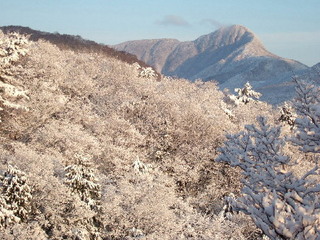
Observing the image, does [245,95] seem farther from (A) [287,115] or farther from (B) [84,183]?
(B) [84,183]

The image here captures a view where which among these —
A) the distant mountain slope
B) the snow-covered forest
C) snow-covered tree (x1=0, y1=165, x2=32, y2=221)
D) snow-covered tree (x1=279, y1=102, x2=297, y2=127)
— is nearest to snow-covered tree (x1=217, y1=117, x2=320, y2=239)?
the snow-covered forest

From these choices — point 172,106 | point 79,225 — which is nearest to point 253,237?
point 79,225

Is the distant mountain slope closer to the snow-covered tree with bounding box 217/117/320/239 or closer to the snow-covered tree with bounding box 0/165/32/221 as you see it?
the snow-covered tree with bounding box 0/165/32/221

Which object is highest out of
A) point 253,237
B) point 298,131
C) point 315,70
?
point 315,70

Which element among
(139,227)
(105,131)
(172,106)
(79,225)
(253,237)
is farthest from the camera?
(172,106)

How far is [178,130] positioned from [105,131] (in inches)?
255

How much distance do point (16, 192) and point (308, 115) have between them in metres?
13.9

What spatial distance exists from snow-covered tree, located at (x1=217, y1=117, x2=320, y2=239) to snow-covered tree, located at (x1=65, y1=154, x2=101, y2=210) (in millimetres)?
13613

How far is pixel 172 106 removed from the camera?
136ft

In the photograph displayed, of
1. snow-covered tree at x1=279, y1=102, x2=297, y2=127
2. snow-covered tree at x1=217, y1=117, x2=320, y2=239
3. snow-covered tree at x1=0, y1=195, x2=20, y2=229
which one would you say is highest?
snow-covered tree at x1=217, y1=117, x2=320, y2=239

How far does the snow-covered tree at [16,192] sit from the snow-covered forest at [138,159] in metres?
0.05

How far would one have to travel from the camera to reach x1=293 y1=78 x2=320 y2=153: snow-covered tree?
9.71m

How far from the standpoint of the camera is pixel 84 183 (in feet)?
76.0

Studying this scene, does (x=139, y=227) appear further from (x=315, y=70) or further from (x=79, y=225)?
(x=315, y=70)
